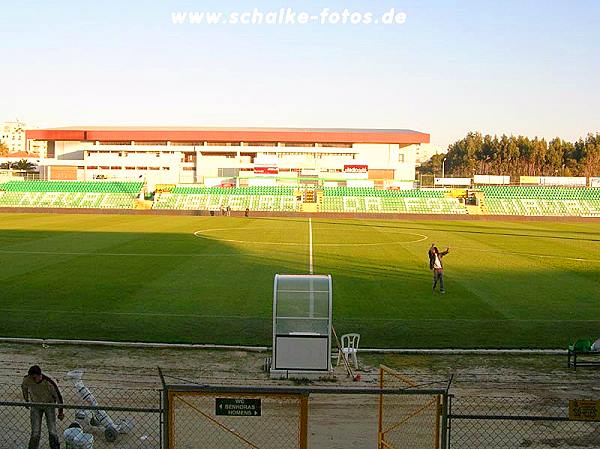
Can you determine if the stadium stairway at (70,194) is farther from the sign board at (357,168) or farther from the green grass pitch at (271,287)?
the green grass pitch at (271,287)

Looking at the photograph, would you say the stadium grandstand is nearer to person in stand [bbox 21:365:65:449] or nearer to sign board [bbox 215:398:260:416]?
person in stand [bbox 21:365:65:449]

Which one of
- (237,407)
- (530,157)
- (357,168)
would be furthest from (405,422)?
(530,157)

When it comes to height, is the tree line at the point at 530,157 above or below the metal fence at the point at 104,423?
above

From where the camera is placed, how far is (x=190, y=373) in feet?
47.1

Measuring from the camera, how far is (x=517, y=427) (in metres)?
11.5

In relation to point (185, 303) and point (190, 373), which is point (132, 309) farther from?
point (190, 373)

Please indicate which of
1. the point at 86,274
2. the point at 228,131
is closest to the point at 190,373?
the point at 86,274

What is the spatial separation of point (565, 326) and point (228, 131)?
101 m

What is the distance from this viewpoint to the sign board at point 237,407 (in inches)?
306

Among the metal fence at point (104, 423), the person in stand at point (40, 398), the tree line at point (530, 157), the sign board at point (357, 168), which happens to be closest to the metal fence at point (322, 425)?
the metal fence at point (104, 423)

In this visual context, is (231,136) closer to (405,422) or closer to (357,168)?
(357,168)

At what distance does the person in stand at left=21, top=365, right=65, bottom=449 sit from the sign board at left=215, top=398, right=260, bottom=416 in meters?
3.38

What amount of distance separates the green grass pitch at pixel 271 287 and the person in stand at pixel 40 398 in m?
7.27

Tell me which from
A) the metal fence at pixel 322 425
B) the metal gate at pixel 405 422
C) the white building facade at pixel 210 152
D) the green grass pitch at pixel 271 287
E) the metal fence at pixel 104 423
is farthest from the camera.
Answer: the white building facade at pixel 210 152
